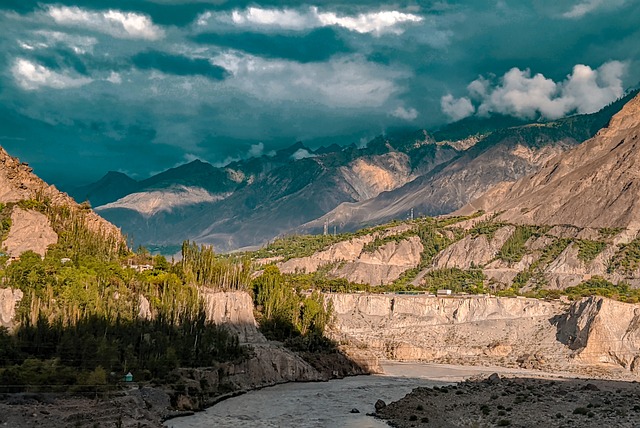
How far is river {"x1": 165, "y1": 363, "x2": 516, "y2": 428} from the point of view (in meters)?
62.6

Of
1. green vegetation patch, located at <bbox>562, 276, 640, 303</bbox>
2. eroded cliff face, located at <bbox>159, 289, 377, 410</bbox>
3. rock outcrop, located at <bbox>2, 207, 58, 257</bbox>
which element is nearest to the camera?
eroded cliff face, located at <bbox>159, 289, 377, 410</bbox>

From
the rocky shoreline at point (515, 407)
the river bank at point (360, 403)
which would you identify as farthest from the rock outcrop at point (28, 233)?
the rocky shoreline at point (515, 407)

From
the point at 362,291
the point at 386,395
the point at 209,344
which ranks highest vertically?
the point at 362,291

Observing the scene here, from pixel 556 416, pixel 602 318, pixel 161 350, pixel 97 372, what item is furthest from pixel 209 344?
pixel 602 318

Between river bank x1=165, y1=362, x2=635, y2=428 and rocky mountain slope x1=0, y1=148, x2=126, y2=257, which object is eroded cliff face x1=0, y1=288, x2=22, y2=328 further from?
river bank x1=165, y1=362, x2=635, y2=428

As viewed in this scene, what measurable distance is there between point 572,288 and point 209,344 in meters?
111

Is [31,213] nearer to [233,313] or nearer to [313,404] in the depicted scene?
[233,313]

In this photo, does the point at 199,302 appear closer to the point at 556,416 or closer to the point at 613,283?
→ the point at 556,416

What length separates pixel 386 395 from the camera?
3300 inches

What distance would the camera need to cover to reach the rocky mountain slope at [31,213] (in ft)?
349

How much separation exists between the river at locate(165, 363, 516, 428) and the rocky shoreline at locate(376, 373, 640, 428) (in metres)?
3.51

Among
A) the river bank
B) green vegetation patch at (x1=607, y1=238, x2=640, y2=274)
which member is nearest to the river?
the river bank

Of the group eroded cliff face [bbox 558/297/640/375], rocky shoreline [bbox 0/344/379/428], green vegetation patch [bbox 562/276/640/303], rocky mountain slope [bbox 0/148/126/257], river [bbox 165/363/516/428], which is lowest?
river [bbox 165/363/516/428]

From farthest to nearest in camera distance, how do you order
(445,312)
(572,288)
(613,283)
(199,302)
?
(613,283), (572,288), (445,312), (199,302)
